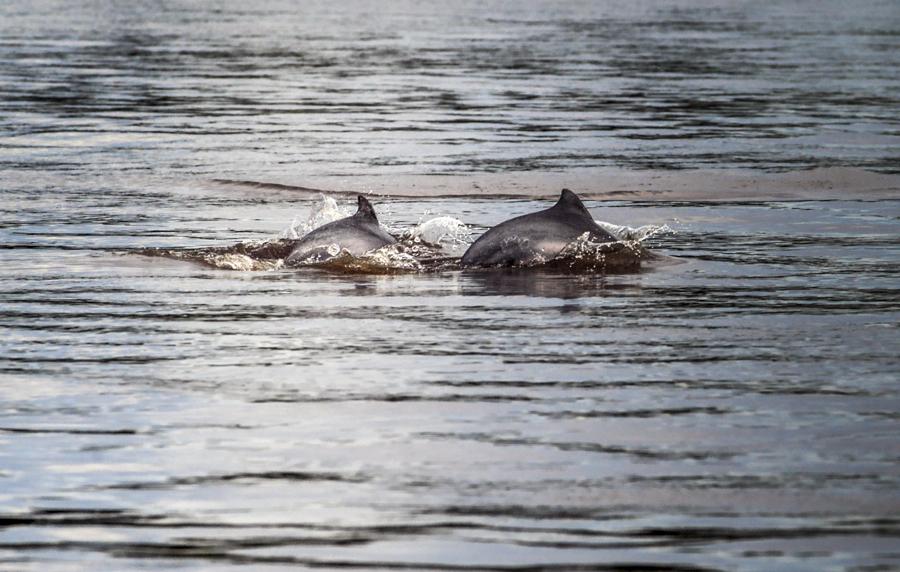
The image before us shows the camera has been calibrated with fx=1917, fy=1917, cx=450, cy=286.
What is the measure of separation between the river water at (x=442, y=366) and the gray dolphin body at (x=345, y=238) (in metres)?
0.63

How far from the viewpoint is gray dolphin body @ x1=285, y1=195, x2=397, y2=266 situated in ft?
55.8

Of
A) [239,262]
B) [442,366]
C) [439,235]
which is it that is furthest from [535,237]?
[442,366]

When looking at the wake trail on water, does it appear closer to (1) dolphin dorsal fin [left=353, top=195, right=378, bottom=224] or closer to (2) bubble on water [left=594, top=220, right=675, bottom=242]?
(2) bubble on water [left=594, top=220, right=675, bottom=242]

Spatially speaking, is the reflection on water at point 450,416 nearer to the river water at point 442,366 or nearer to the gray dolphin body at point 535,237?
the river water at point 442,366

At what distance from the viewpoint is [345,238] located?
56.3 feet

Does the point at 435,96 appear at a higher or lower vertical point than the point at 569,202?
higher

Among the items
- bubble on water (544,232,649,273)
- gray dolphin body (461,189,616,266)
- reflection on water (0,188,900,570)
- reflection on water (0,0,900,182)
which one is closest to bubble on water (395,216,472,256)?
gray dolphin body (461,189,616,266)

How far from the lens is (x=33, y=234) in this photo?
62.3 ft

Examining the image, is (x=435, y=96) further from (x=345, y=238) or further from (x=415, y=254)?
(x=345, y=238)

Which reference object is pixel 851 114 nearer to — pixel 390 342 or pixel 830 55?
pixel 830 55

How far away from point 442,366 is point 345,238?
5.22 metres

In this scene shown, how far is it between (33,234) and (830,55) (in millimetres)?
35583

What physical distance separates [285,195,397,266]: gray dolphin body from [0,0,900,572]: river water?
0.63 metres

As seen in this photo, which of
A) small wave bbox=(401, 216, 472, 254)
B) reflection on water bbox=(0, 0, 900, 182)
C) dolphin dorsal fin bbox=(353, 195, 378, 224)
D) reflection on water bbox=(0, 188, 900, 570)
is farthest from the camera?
reflection on water bbox=(0, 0, 900, 182)
